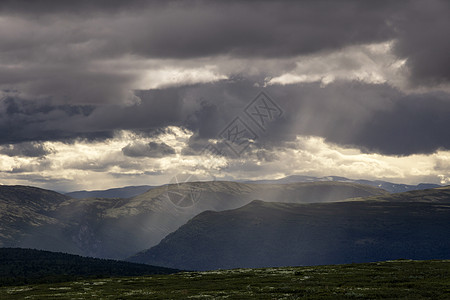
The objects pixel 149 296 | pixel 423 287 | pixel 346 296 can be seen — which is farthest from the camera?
pixel 149 296

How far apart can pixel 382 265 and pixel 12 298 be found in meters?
72.9

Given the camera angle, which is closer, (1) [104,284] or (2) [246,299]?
(2) [246,299]

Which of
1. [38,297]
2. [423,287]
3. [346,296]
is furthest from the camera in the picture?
[38,297]

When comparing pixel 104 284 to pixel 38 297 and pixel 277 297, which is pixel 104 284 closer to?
pixel 38 297

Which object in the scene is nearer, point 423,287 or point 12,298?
point 423,287

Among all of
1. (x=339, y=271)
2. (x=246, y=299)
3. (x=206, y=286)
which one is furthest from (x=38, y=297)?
(x=339, y=271)

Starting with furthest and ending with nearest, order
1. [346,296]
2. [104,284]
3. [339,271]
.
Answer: [104,284]
[339,271]
[346,296]

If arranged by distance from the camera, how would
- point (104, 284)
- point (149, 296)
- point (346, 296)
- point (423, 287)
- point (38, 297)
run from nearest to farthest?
point (346, 296) < point (423, 287) < point (149, 296) < point (38, 297) < point (104, 284)

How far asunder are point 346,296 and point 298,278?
2513 cm

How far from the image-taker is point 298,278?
8375 cm

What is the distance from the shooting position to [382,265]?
Result: 97.1 m

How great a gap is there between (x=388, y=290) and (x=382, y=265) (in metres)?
36.7

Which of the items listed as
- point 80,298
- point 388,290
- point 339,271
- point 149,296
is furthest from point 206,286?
point 388,290

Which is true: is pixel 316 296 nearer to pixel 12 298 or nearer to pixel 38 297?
pixel 38 297
